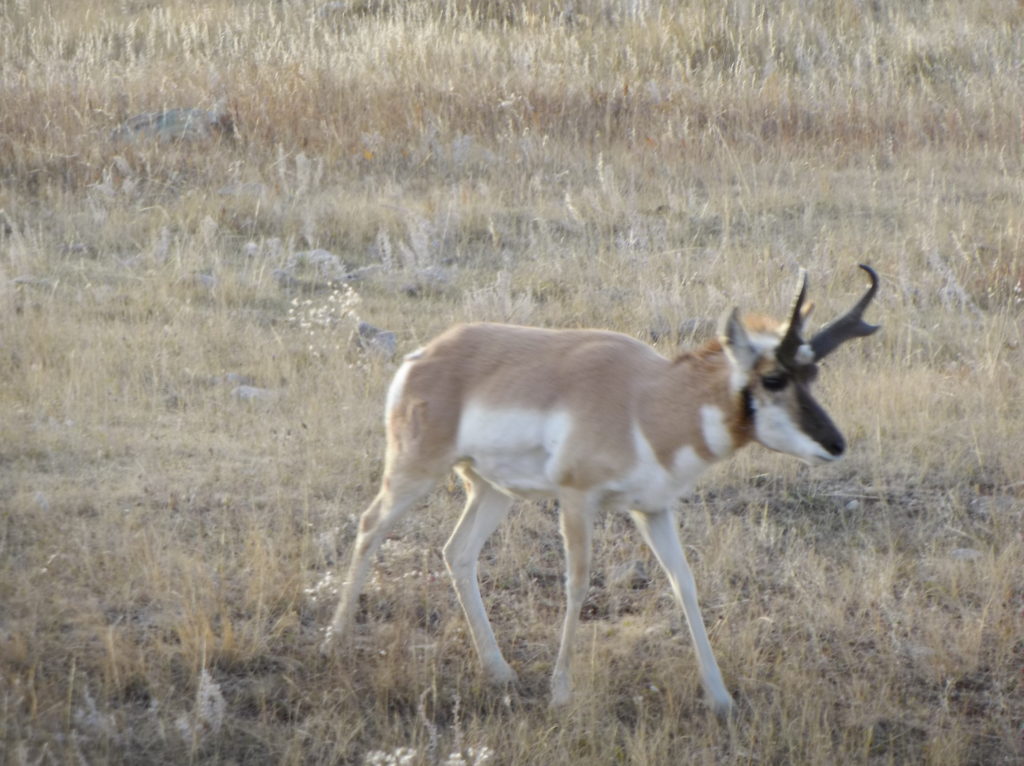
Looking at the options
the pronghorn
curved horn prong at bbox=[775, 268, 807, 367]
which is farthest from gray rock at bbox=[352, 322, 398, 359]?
curved horn prong at bbox=[775, 268, 807, 367]

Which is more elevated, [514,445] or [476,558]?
[514,445]

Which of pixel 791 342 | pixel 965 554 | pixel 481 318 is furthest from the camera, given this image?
pixel 481 318

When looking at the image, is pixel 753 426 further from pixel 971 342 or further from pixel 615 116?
pixel 615 116

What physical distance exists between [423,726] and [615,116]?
9696 millimetres

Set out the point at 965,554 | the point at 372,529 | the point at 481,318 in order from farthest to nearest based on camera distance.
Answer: the point at 481,318, the point at 965,554, the point at 372,529

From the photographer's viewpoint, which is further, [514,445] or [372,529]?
[372,529]

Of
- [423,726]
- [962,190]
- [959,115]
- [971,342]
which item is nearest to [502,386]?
[423,726]

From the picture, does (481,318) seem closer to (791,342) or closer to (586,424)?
(586,424)

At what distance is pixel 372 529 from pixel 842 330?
1.90 metres

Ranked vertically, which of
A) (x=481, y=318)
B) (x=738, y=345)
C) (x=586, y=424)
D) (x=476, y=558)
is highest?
(x=738, y=345)

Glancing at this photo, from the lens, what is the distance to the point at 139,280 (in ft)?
30.0

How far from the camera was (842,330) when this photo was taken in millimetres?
4324

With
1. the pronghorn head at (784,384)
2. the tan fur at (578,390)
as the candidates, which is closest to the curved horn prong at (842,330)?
the pronghorn head at (784,384)

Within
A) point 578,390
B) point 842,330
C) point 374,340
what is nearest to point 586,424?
point 578,390
